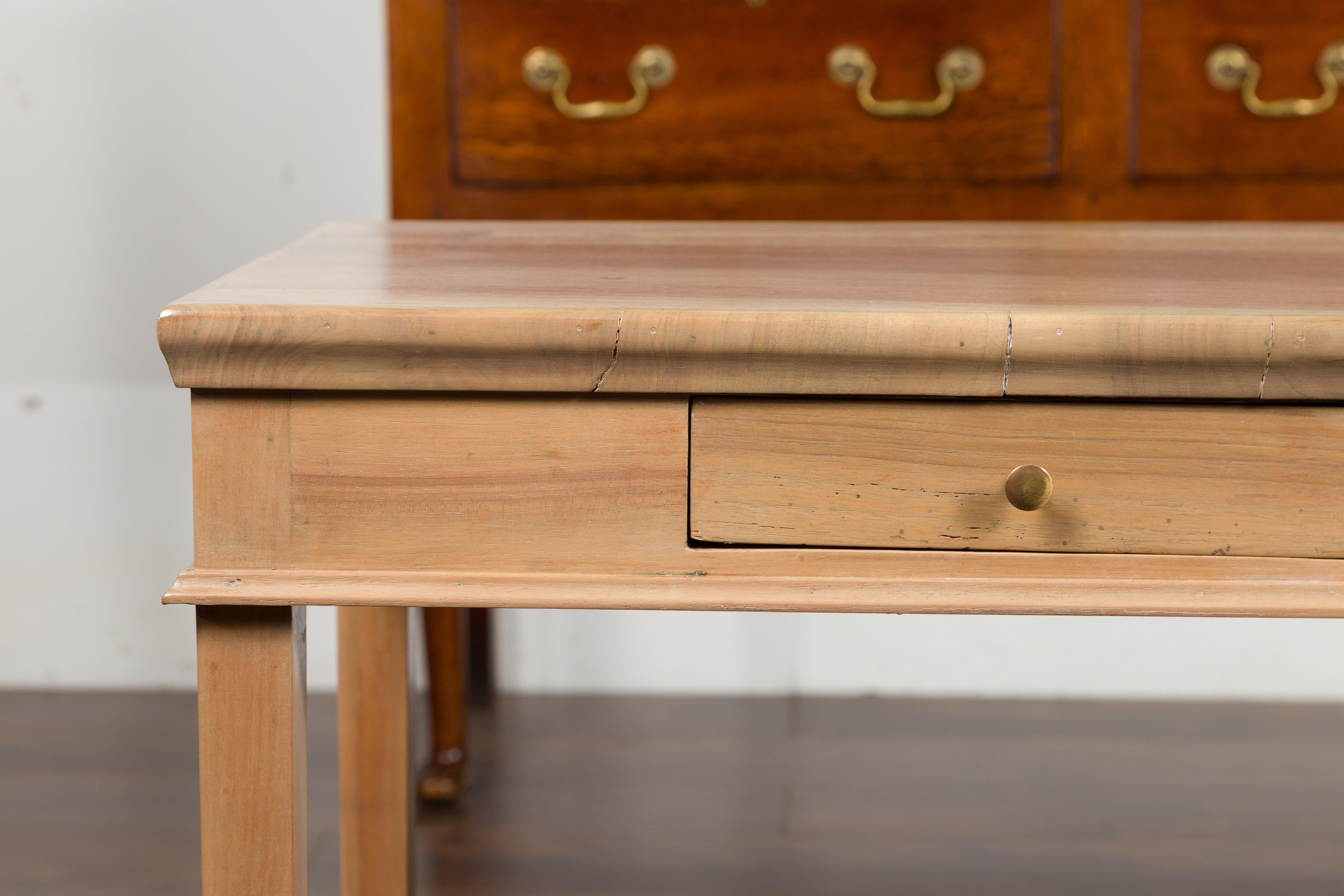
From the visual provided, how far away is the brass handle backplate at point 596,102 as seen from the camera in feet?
3.64

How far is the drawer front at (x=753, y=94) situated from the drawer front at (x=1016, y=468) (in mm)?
680

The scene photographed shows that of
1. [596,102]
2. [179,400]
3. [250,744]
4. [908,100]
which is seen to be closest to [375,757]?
[250,744]

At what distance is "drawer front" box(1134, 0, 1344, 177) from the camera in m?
1.09

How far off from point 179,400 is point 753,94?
33.9 inches

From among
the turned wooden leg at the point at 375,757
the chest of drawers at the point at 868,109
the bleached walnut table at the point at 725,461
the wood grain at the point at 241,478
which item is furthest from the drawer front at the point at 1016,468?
the chest of drawers at the point at 868,109

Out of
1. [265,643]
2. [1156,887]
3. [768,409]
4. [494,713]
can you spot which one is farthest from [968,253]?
[494,713]

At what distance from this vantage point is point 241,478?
1.60 feet

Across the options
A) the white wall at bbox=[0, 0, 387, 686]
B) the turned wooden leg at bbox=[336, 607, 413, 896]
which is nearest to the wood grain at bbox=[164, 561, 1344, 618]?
the turned wooden leg at bbox=[336, 607, 413, 896]

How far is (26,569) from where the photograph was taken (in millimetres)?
1599

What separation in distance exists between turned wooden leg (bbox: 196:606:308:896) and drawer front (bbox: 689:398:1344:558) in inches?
7.0

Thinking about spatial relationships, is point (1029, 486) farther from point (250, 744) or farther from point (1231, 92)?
point (1231, 92)

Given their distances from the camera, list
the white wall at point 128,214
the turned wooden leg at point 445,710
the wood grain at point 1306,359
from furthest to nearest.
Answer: the white wall at point 128,214 → the turned wooden leg at point 445,710 → the wood grain at point 1306,359

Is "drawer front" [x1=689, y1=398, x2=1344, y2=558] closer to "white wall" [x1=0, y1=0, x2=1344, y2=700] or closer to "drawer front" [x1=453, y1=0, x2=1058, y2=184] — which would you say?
"drawer front" [x1=453, y1=0, x2=1058, y2=184]

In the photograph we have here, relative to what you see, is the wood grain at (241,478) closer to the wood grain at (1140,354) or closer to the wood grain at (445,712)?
the wood grain at (1140,354)
